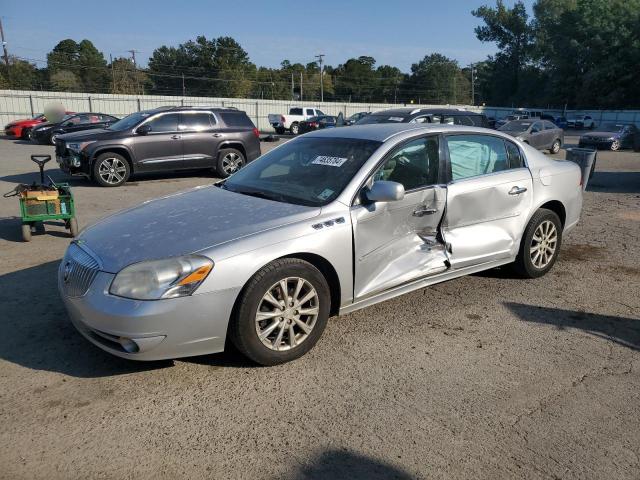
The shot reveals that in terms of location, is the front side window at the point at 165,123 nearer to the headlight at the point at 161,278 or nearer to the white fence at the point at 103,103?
the headlight at the point at 161,278

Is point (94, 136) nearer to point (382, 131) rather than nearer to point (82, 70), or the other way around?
point (382, 131)

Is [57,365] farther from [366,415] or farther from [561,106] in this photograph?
[561,106]

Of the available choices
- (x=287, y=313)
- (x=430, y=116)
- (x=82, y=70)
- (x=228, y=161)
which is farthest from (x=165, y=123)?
(x=82, y=70)

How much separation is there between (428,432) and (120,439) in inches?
65.4

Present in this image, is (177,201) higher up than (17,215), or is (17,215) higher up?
(177,201)

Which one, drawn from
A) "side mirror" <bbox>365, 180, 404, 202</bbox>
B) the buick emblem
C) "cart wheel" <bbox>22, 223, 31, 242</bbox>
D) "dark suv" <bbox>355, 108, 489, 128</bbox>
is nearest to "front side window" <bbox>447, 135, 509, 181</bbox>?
"side mirror" <bbox>365, 180, 404, 202</bbox>

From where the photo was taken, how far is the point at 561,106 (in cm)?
6919

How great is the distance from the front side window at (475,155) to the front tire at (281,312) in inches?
70.5

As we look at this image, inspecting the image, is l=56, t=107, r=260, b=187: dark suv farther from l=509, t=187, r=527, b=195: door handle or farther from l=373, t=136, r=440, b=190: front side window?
l=509, t=187, r=527, b=195: door handle

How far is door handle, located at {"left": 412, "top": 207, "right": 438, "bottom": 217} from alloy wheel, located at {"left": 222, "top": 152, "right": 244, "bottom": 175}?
9.14 meters

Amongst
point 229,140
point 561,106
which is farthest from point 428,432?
point 561,106

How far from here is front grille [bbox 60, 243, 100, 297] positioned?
338 cm

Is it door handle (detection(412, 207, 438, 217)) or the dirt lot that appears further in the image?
door handle (detection(412, 207, 438, 217))

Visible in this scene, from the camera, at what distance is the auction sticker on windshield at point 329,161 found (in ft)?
14.0
